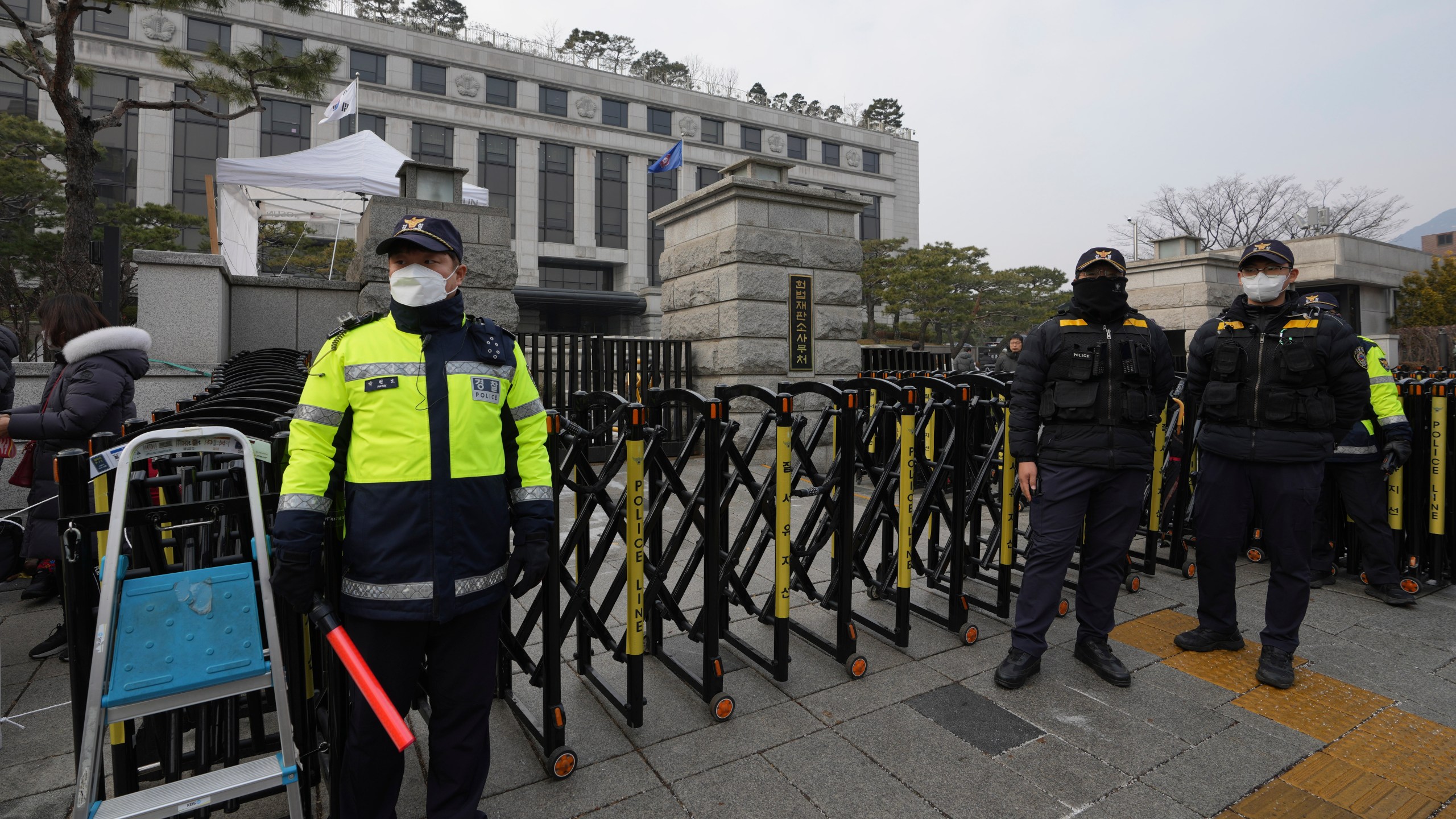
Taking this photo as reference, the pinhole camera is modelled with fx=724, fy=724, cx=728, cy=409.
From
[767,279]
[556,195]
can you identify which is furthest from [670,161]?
[556,195]

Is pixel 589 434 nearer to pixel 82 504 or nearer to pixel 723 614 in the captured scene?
pixel 723 614

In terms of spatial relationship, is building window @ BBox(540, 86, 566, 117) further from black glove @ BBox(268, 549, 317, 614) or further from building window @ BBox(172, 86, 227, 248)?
black glove @ BBox(268, 549, 317, 614)

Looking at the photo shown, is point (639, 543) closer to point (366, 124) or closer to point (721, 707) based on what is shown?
point (721, 707)

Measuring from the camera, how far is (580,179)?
4188cm

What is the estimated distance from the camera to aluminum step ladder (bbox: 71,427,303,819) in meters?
1.92

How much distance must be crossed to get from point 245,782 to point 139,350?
340cm

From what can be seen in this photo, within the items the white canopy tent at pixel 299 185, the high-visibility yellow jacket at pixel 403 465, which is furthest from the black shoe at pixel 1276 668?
the white canopy tent at pixel 299 185

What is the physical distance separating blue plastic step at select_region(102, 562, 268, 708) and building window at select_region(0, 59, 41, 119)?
4046 cm

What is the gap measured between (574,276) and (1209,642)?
41.0 meters

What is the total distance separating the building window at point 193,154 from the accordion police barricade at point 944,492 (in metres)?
Answer: 37.3

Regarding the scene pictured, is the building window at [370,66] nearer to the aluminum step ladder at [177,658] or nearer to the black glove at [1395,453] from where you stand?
the aluminum step ladder at [177,658]

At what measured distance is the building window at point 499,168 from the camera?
39531mm

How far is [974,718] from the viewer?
3.21 metres

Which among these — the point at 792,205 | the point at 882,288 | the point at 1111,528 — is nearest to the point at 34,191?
the point at 792,205
